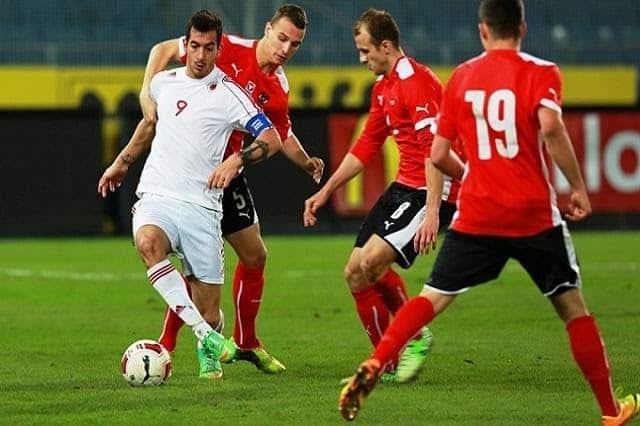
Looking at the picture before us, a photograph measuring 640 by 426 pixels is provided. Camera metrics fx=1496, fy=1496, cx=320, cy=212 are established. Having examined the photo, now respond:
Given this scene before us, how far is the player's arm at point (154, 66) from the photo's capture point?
902cm

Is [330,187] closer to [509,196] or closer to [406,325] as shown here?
[406,325]

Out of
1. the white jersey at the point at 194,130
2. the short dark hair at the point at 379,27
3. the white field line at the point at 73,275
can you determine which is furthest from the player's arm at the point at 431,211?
the white field line at the point at 73,275

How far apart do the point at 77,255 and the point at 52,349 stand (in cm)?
891

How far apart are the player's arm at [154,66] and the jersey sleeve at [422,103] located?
1.53 m

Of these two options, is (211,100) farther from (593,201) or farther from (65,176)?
(593,201)

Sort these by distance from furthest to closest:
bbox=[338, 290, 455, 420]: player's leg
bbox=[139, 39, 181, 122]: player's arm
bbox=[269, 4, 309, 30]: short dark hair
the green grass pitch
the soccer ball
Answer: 1. bbox=[269, 4, 309, 30]: short dark hair
2. bbox=[139, 39, 181, 122]: player's arm
3. the soccer ball
4. the green grass pitch
5. bbox=[338, 290, 455, 420]: player's leg

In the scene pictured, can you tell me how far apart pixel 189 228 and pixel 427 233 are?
142 cm

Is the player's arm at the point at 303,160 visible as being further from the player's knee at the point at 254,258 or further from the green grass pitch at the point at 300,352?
the green grass pitch at the point at 300,352

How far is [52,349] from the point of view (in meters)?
10.5

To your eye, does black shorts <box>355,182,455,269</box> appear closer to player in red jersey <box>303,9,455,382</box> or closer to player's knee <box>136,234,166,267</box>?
player in red jersey <box>303,9,455,382</box>

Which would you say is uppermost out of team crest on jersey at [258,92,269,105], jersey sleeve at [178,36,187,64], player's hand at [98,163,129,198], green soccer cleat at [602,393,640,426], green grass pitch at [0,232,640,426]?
jersey sleeve at [178,36,187,64]

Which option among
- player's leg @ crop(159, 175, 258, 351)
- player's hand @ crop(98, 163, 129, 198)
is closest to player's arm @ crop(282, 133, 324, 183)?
player's leg @ crop(159, 175, 258, 351)

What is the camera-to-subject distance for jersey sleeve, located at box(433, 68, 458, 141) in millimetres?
6965

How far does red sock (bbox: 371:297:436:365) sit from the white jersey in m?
2.04
